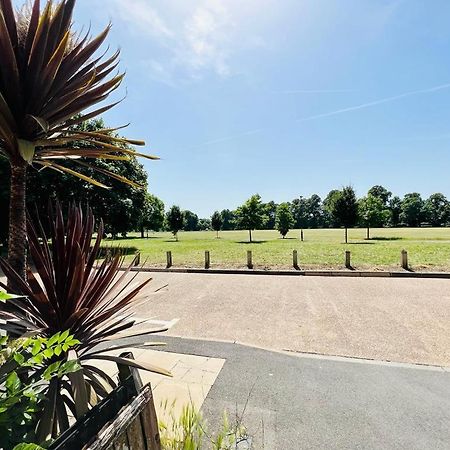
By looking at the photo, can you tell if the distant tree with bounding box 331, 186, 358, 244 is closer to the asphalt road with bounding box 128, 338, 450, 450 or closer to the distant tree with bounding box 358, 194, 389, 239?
the distant tree with bounding box 358, 194, 389, 239

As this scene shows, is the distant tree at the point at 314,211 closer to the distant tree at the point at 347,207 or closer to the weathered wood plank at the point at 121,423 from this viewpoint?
the distant tree at the point at 347,207

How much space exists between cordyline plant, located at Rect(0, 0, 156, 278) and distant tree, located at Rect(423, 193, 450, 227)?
292ft

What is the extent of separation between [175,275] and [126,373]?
31.6 ft

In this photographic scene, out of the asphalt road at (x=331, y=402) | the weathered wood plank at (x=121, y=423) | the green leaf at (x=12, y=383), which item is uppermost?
the green leaf at (x=12, y=383)

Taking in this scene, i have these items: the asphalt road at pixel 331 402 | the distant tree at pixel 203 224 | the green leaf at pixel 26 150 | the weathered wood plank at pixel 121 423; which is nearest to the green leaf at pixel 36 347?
the weathered wood plank at pixel 121 423

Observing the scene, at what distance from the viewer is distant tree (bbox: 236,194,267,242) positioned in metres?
29.0

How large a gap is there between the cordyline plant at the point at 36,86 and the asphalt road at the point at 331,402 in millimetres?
2659

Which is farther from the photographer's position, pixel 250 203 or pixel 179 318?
pixel 250 203

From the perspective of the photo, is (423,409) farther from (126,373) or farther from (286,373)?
(126,373)

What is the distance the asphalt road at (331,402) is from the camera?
268 centimetres

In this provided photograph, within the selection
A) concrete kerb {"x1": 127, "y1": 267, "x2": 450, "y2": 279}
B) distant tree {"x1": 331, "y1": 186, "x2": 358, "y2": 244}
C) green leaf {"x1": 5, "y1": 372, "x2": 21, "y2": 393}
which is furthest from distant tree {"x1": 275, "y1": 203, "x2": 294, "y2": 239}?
green leaf {"x1": 5, "y1": 372, "x2": 21, "y2": 393}

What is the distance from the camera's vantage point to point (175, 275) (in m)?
11.3

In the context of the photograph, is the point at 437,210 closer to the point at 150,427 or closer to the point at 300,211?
the point at 300,211

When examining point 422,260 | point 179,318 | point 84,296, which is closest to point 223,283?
point 179,318
